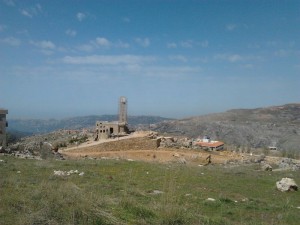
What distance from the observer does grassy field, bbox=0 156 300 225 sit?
7.33 meters

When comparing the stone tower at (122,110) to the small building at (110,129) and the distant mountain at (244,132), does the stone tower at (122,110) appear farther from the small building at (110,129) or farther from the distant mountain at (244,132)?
the distant mountain at (244,132)

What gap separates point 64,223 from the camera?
22.6ft

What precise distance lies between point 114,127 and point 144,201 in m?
32.4

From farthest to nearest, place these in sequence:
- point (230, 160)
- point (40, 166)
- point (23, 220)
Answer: point (230, 160)
point (40, 166)
point (23, 220)

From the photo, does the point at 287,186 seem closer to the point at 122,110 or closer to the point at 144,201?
the point at 144,201

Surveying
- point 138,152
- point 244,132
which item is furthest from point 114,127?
point 244,132

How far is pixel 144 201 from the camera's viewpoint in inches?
404

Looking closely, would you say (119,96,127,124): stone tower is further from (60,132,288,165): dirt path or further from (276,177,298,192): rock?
(276,177,298,192): rock

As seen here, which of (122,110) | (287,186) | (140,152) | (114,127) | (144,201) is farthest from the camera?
(122,110)

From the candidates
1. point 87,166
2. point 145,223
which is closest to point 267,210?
point 145,223

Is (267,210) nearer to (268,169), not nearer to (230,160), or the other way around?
(268,169)

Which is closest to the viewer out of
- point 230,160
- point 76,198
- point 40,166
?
point 76,198

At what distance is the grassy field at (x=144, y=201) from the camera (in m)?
7.33

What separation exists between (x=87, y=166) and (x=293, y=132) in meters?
86.4
